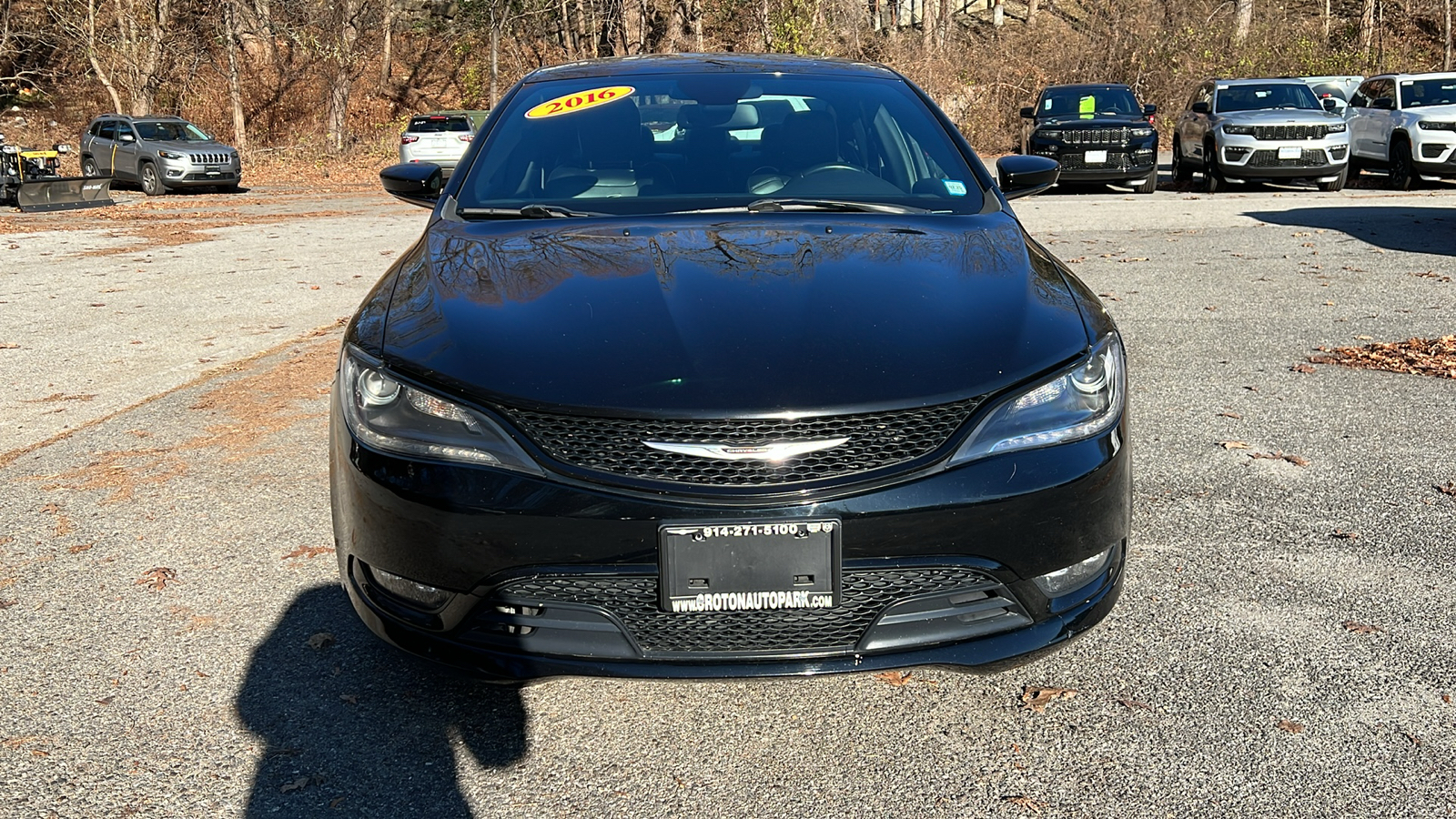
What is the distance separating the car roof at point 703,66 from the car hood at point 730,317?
47.7 inches

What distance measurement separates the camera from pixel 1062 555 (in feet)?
9.02

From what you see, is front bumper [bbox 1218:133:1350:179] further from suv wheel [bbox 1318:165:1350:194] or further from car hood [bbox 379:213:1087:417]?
car hood [bbox 379:213:1087:417]

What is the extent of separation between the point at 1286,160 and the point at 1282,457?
15.3 m

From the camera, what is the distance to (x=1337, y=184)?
755 inches

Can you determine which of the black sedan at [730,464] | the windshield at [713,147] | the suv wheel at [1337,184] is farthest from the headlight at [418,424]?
the suv wheel at [1337,184]

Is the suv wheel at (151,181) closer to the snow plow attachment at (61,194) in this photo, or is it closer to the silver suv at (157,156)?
the silver suv at (157,156)

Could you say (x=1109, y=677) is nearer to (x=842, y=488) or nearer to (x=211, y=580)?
(x=842, y=488)

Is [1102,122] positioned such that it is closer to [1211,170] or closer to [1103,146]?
[1103,146]

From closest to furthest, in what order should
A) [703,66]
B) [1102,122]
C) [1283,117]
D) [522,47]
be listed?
1. [703,66]
2. [1283,117]
3. [1102,122]
4. [522,47]

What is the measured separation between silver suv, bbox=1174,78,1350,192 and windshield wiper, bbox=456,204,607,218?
57.0 feet

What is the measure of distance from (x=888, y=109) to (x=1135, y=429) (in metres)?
2.09

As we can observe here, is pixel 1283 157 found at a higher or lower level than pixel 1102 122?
lower

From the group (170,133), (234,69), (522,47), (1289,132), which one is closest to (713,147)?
(1289,132)

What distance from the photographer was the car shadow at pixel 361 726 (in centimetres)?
272
